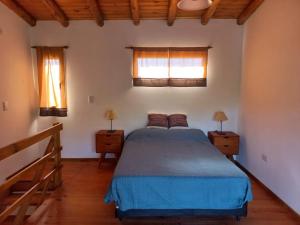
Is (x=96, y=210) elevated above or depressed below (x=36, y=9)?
below

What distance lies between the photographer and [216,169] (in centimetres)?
252

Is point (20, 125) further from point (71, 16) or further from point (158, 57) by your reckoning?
point (158, 57)

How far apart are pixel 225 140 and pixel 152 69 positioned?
1837 mm

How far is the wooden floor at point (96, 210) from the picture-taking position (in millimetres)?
2480

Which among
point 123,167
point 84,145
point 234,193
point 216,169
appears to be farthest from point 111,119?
point 234,193

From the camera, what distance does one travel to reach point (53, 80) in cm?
429

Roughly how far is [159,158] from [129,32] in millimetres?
2549

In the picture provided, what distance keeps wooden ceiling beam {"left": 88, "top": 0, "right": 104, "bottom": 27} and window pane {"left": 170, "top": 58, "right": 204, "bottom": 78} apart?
1447 mm

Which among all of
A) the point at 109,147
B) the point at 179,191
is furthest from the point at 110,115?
the point at 179,191

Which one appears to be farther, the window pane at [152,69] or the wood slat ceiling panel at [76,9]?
the window pane at [152,69]

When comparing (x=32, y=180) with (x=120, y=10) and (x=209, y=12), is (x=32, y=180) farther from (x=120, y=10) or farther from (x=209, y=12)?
(x=209, y=12)

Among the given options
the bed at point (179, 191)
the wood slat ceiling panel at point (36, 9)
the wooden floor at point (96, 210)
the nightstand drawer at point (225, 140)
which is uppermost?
the wood slat ceiling panel at point (36, 9)

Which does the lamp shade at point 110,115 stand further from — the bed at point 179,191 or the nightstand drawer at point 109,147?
the bed at point 179,191

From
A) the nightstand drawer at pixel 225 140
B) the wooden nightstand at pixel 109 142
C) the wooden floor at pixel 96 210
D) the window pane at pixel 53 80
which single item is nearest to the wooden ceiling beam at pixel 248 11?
the nightstand drawer at pixel 225 140
